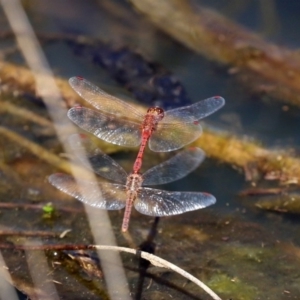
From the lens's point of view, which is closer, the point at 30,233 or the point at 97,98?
the point at 30,233

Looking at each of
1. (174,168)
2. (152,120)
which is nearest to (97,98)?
(152,120)

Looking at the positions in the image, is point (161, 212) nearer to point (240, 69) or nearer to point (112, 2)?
point (240, 69)

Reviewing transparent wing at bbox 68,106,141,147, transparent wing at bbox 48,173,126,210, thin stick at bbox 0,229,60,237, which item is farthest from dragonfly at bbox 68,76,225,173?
thin stick at bbox 0,229,60,237

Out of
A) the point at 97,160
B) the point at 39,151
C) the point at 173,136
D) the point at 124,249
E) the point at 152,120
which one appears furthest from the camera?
the point at 39,151

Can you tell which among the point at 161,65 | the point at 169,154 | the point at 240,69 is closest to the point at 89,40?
the point at 161,65

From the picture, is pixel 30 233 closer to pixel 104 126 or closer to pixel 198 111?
pixel 104 126

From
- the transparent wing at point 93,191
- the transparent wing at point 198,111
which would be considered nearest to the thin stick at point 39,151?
the transparent wing at point 93,191

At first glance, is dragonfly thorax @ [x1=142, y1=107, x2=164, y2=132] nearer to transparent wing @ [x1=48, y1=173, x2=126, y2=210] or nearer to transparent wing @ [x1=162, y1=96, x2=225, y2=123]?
transparent wing @ [x1=162, y1=96, x2=225, y2=123]

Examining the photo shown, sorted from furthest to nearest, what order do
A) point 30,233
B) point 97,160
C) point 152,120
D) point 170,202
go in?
point 152,120, point 97,160, point 30,233, point 170,202
